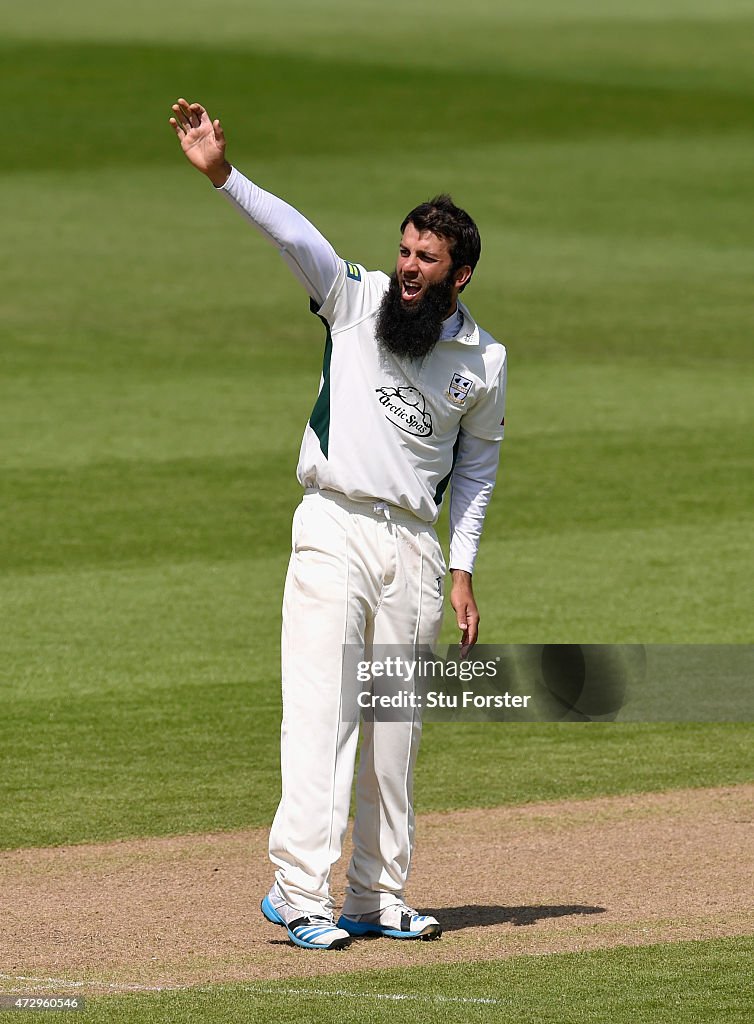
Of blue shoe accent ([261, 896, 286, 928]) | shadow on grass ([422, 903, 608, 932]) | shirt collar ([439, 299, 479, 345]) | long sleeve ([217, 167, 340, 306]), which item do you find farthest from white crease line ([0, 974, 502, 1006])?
long sleeve ([217, 167, 340, 306])

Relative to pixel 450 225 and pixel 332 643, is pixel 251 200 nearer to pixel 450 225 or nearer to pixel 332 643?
pixel 450 225

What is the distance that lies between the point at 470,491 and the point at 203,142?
155cm

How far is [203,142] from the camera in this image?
248 inches

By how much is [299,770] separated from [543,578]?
632 cm

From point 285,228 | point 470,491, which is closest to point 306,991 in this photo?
point 470,491

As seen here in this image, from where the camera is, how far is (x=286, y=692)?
6.54 m

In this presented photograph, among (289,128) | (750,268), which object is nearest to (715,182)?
(750,268)

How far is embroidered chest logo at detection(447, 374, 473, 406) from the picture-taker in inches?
261

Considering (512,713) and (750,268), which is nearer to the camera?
(512,713)

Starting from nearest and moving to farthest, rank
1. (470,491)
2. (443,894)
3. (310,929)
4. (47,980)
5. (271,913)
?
(47,980), (310,929), (271,913), (470,491), (443,894)

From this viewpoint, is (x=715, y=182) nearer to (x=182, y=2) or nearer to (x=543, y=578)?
(x=543, y=578)

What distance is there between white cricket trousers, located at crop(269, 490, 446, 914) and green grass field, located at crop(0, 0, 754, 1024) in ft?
2.08

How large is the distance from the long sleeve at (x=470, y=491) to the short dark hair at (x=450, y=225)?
24.3 inches

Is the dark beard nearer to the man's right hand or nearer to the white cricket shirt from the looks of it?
the white cricket shirt
